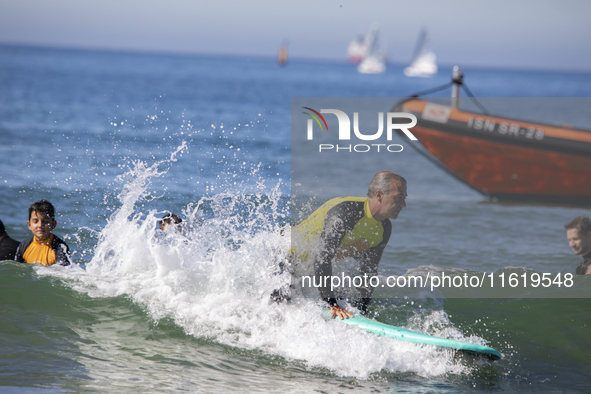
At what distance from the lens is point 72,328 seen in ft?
16.2

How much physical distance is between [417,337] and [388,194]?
1177mm

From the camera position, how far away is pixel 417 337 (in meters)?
4.39

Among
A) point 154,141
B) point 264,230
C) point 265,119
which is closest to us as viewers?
point 264,230

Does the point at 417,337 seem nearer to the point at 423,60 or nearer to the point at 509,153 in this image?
the point at 509,153

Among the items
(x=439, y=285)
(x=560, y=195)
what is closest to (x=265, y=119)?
(x=560, y=195)

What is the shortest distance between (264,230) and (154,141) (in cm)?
1089

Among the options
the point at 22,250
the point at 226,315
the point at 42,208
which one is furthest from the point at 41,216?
the point at 226,315

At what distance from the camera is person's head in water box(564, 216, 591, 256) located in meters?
6.48

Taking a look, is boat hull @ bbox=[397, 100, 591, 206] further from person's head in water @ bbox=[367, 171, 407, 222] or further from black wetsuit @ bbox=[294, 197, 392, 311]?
person's head in water @ bbox=[367, 171, 407, 222]

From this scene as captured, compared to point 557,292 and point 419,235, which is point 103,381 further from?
point 419,235

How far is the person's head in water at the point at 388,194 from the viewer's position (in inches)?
179

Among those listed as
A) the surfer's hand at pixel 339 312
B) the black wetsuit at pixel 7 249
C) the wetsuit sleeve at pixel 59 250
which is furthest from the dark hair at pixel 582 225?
the black wetsuit at pixel 7 249

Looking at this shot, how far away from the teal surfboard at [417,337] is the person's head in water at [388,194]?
919 millimetres

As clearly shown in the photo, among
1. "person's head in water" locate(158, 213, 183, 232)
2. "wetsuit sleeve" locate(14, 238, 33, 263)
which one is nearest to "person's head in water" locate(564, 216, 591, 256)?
"person's head in water" locate(158, 213, 183, 232)
